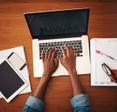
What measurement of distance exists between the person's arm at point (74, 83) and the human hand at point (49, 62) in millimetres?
36

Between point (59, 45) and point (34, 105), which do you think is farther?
point (59, 45)

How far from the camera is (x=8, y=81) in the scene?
1.17 metres

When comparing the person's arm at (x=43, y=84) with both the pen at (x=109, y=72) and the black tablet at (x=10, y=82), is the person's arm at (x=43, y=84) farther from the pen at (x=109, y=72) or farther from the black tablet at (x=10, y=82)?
the pen at (x=109, y=72)

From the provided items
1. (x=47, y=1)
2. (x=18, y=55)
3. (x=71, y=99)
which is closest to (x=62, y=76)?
(x=71, y=99)

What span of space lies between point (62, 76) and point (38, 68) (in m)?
0.12

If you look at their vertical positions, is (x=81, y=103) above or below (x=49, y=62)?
below

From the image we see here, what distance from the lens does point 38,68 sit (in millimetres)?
1191

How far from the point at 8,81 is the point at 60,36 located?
32 cm

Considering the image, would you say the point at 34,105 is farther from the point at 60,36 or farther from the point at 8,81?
the point at 60,36

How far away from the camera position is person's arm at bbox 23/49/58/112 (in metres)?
1.10

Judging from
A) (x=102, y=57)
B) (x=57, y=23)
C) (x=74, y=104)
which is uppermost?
(x=57, y=23)

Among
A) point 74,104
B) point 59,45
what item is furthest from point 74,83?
point 59,45

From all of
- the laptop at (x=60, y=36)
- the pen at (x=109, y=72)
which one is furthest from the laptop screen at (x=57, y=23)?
the pen at (x=109, y=72)

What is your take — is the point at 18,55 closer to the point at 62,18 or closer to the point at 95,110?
the point at 62,18
